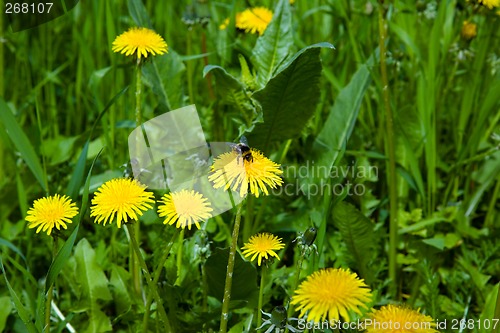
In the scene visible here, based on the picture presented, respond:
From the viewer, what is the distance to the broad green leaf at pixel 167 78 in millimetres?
1571

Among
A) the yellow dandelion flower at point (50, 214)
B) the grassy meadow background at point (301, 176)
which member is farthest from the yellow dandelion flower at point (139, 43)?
the yellow dandelion flower at point (50, 214)

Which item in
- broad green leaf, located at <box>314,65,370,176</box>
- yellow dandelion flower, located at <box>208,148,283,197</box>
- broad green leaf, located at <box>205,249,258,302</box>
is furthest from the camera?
broad green leaf, located at <box>314,65,370,176</box>

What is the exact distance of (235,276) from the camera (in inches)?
45.8

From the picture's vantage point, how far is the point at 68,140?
1719mm

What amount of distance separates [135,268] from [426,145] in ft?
2.45

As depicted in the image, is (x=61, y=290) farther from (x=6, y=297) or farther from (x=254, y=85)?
(x=254, y=85)

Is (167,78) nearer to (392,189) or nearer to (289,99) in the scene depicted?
(289,99)

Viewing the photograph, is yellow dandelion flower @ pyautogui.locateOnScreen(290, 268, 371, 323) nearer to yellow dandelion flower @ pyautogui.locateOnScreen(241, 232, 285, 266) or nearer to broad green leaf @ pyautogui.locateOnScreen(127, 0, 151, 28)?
yellow dandelion flower @ pyautogui.locateOnScreen(241, 232, 285, 266)

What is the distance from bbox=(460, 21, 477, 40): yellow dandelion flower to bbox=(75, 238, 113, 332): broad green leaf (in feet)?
3.64

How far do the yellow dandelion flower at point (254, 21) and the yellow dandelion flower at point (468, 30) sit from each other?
52 cm

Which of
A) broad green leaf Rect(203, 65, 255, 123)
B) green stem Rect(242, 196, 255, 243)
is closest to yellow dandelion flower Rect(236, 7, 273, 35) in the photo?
broad green leaf Rect(203, 65, 255, 123)

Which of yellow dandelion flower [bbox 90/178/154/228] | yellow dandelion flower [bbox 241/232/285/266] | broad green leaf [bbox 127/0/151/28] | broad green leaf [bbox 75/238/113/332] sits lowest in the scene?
broad green leaf [bbox 75/238/113/332]

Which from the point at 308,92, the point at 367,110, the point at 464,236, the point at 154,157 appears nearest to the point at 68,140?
the point at 154,157

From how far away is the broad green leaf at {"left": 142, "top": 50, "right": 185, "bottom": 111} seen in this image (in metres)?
1.57
